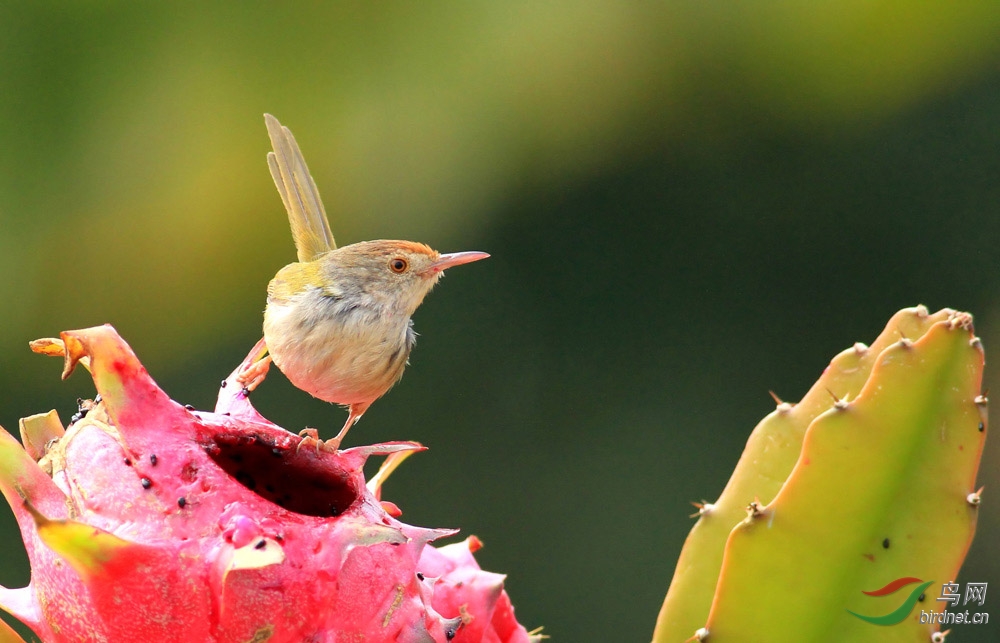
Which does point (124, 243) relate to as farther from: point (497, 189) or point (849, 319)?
point (849, 319)

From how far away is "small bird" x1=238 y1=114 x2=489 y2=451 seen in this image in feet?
6.85

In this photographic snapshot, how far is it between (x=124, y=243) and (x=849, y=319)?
3362 millimetres

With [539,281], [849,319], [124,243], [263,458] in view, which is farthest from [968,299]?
[263,458]

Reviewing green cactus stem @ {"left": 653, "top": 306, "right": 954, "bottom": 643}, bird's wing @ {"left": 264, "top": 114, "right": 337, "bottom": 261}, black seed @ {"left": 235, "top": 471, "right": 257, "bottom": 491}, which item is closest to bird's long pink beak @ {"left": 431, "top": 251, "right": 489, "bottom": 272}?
bird's wing @ {"left": 264, "top": 114, "right": 337, "bottom": 261}

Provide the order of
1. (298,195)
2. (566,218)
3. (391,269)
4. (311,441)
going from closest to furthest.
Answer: (311,441) → (391,269) → (298,195) → (566,218)

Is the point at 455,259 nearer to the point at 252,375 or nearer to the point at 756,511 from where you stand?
the point at 252,375

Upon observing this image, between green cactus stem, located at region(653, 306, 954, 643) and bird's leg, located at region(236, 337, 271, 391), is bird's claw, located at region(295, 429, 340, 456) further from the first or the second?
green cactus stem, located at region(653, 306, 954, 643)

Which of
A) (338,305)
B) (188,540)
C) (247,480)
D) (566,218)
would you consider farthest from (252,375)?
(566,218)

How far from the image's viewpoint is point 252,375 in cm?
157

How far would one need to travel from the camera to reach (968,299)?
4949 millimetres

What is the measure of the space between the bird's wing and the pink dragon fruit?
4.97ft

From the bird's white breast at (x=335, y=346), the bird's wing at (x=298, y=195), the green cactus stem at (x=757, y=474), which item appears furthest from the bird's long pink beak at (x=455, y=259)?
the green cactus stem at (x=757, y=474)
